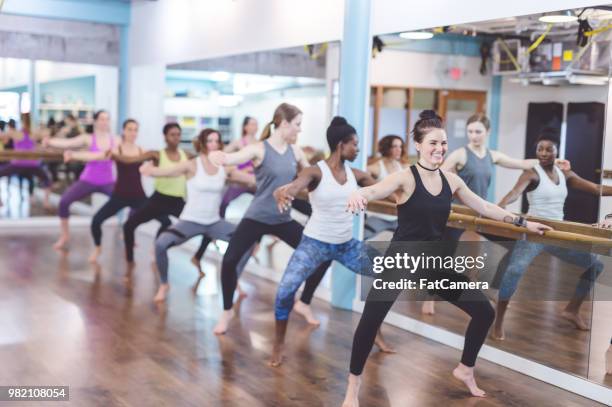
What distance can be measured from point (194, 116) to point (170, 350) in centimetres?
415

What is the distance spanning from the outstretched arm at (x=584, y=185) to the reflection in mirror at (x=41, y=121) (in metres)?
6.13

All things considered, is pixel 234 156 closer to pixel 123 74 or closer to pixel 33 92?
pixel 33 92

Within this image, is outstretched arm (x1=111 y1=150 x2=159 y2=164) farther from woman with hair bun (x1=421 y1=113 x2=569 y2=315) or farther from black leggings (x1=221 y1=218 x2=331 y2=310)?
woman with hair bun (x1=421 y1=113 x2=569 y2=315)

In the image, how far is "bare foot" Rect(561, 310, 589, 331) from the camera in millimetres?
4438

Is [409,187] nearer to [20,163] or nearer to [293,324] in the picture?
[293,324]

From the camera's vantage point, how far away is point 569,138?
488 centimetres

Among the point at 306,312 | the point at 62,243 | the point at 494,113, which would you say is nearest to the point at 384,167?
the point at 494,113

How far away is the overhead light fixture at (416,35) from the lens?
559 centimetres

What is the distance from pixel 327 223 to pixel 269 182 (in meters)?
0.67

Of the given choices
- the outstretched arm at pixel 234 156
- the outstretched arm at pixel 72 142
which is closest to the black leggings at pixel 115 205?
the outstretched arm at pixel 72 142

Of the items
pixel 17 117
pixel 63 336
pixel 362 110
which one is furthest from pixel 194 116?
pixel 63 336

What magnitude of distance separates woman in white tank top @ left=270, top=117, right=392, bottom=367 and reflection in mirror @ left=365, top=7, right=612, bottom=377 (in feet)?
2.48

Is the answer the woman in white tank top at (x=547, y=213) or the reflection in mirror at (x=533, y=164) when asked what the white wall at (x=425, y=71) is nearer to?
the reflection in mirror at (x=533, y=164)

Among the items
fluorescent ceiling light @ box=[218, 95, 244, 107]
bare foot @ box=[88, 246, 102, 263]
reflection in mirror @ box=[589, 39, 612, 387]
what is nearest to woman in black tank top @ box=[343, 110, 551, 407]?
reflection in mirror @ box=[589, 39, 612, 387]
